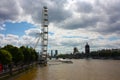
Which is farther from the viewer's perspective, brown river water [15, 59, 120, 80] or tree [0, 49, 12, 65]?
brown river water [15, 59, 120, 80]

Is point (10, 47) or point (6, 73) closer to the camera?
point (6, 73)

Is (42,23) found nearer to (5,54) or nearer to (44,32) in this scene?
(44,32)

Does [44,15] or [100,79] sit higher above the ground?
[44,15]

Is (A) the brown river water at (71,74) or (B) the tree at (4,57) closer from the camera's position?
(B) the tree at (4,57)

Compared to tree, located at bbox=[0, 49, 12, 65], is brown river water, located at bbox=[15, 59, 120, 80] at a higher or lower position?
lower

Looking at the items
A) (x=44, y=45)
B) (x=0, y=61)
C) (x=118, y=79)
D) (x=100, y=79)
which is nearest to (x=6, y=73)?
(x=0, y=61)

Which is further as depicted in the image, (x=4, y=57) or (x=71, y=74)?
(x=71, y=74)

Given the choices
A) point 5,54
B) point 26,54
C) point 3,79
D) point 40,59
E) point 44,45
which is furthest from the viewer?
point 44,45

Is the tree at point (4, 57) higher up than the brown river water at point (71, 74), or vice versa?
the tree at point (4, 57)

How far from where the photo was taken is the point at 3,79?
40750 mm

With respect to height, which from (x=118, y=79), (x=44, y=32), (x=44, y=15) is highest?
(x=44, y=15)

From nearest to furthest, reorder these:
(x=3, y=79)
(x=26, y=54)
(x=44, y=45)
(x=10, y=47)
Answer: (x=3, y=79)
(x=10, y=47)
(x=26, y=54)
(x=44, y=45)

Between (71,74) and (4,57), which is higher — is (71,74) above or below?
below

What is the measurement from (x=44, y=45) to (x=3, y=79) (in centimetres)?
10579
